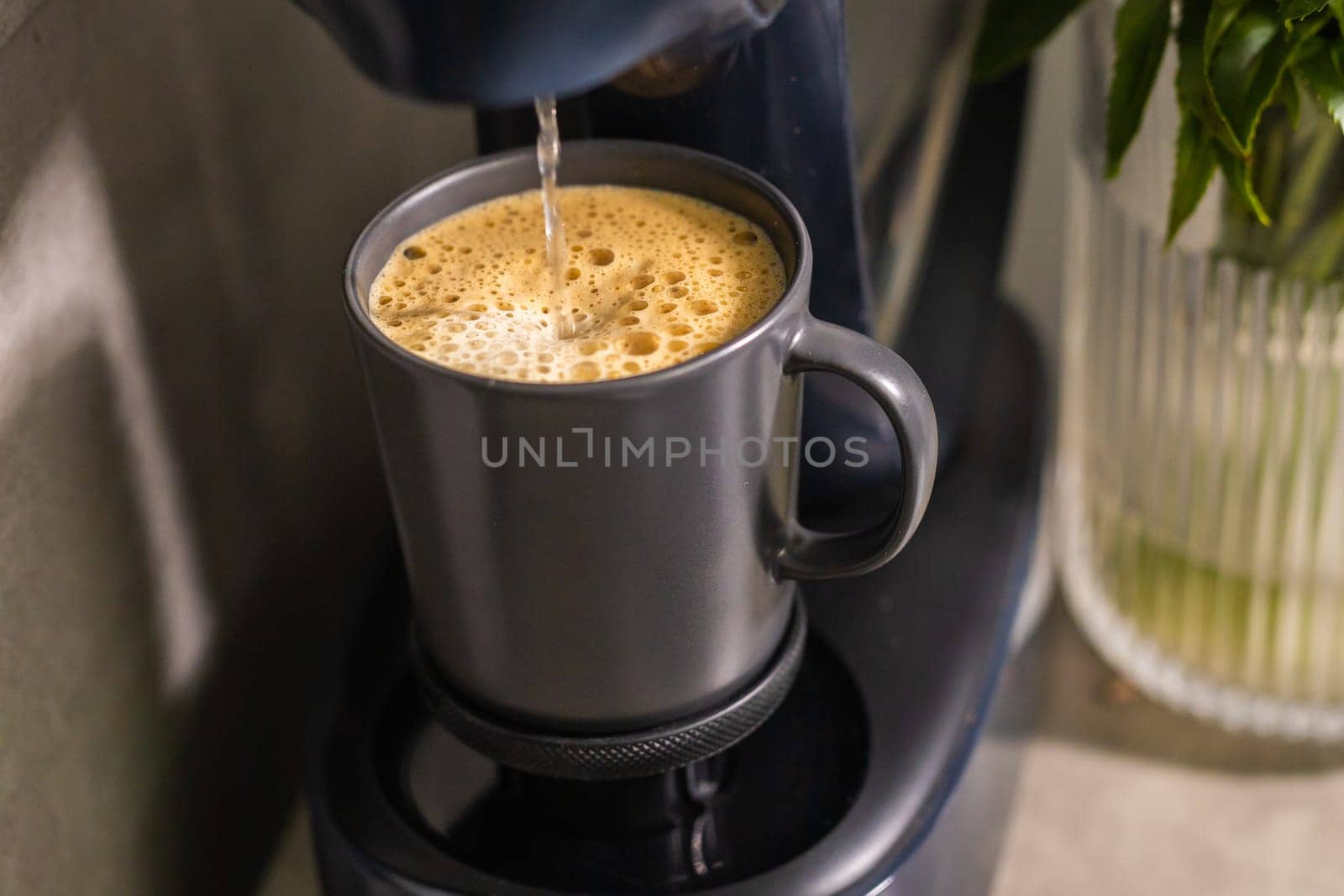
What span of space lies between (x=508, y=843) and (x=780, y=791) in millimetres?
102

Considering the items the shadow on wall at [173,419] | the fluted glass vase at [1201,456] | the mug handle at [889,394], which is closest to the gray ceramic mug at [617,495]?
the mug handle at [889,394]

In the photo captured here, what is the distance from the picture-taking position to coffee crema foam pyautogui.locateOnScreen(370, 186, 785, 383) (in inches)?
16.7

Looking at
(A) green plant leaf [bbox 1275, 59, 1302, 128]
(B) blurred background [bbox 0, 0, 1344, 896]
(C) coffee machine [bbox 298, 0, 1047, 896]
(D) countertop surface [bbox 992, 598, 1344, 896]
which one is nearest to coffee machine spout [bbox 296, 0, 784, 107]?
(C) coffee machine [bbox 298, 0, 1047, 896]

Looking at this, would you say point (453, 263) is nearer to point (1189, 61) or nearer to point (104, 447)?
point (104, 447)

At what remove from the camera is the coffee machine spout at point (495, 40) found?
342mm

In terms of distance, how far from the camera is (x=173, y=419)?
558mm

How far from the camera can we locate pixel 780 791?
1.77ft

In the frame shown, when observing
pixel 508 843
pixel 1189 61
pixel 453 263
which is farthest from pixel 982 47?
pixel 508 843

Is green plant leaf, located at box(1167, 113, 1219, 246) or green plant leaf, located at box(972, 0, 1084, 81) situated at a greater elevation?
green plant leaf, located at box(972, 0, 1084, 81)

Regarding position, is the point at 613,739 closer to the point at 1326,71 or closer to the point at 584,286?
the point at 584,286

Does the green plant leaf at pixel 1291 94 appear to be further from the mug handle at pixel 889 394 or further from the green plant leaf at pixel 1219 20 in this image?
the mug handle at pixel 889 394

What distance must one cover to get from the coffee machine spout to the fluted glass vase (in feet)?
1.00

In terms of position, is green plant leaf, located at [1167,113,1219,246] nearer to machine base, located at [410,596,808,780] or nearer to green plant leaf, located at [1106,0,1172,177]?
green plant leaf, located at [1106,0,1172,177]

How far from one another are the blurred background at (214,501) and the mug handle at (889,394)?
0.19 m
